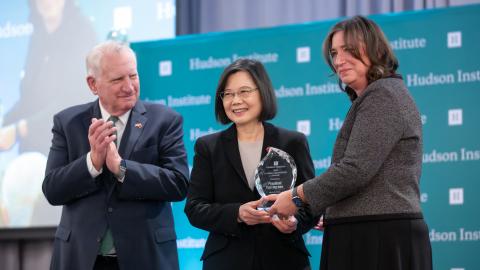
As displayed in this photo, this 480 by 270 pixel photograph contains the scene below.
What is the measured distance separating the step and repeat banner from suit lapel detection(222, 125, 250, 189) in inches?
34.3

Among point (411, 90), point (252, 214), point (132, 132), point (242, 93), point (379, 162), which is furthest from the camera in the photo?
point (411, 90)

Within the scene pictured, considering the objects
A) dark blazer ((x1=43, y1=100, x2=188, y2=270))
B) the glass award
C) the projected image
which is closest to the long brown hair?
the glass award

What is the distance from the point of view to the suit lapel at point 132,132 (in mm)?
3322

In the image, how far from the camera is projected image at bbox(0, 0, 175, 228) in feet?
18.2

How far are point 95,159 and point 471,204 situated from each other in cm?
217

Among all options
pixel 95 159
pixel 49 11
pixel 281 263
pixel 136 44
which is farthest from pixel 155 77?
pixel 281 263

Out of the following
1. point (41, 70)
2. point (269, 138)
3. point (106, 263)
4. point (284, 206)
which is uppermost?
point (41, 70)

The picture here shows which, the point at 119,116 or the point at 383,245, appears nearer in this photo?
the point at 383,245

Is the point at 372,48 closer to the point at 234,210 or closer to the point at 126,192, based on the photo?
the point at 234,210

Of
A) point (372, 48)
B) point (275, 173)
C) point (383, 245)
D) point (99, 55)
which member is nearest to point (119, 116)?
point (99, 55)

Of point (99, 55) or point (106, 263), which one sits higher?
point (99, 55)

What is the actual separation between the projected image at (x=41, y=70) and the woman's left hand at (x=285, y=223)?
113 inches

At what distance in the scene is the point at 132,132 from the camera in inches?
132

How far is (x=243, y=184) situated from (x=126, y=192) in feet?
1.73
